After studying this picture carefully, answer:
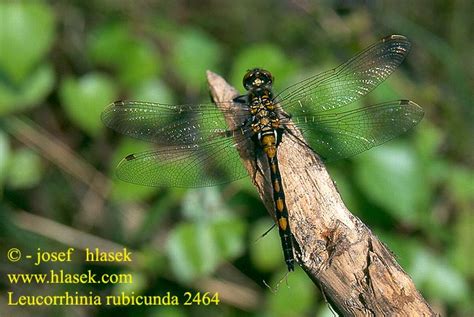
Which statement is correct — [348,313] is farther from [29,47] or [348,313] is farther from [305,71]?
[29,47]

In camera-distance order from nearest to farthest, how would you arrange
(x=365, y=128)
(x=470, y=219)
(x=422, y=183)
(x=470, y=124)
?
1. (x=365, y=128)
2. (x=422, y=183)
3. (x=470, y=219)
4. (x=470, y=124)

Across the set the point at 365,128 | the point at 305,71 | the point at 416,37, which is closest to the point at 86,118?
the point at 305,71

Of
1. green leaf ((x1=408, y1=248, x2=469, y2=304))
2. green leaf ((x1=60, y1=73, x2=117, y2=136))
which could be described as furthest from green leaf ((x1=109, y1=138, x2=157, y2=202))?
green leaf ((x1=408, y1=248, x2=469, y2=304))

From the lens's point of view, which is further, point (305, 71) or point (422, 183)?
point (305, 71)

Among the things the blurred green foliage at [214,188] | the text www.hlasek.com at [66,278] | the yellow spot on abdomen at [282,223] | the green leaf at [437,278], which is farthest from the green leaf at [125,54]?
the yellow spot on abdomen at [282,223]

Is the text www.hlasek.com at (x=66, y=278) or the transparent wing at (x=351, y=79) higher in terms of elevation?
the text www.hlasek.com at (x=66, y=278)

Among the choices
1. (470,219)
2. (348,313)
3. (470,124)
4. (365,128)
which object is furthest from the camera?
(470,124)

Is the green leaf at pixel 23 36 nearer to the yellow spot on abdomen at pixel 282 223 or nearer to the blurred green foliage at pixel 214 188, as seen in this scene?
the blurred green foliage at pixel 214 188
